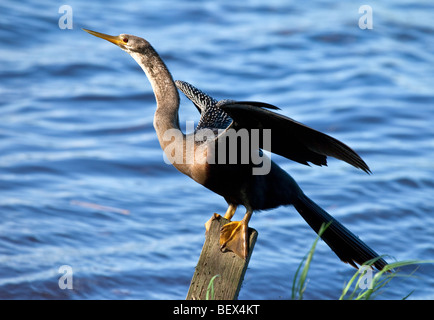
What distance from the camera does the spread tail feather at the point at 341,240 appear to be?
166 inches

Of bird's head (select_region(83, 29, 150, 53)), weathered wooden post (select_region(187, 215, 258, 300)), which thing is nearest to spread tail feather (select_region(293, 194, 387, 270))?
weathered wooden post (select_region(187, 215, 258, 300))

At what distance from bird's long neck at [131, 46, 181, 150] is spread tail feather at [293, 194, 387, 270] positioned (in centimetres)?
99

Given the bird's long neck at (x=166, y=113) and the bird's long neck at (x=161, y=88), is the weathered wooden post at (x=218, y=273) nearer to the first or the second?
the bird's long neck at (x=166, y=113)

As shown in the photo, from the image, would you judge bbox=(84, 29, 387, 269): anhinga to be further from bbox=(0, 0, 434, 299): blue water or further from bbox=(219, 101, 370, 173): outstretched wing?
bbox=(0, 0, 434, 299): blue water

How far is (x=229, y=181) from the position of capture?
4039 mm

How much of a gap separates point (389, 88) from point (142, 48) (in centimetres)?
747

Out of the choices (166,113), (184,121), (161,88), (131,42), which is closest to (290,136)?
(166,113)

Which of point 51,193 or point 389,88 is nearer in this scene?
point 51,193

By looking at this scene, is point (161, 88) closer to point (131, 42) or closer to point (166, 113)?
point (166, 113)

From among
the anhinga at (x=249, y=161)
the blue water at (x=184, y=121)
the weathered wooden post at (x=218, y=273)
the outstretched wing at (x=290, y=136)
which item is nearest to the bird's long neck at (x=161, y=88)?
the anhinga at (x=249, y=161)

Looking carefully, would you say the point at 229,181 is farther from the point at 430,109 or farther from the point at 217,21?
the point at 217,21

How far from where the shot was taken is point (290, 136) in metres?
3.83

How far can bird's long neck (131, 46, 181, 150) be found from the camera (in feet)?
13.8
